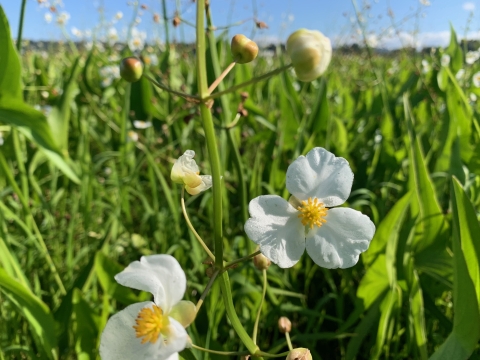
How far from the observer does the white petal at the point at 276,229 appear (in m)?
0.51

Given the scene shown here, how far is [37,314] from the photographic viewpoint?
84 cm

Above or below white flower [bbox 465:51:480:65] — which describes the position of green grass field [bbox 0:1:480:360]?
below

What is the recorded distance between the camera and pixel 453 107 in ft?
4.49

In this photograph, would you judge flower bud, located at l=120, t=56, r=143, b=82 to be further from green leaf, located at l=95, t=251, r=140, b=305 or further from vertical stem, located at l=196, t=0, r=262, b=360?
green leaf, located at l=95, t=251, r=140, b=305

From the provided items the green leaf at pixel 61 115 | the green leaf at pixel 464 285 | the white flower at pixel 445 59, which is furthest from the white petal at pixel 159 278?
the white flower at pixel 445 59

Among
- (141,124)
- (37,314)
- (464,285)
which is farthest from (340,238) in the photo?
(141,124)

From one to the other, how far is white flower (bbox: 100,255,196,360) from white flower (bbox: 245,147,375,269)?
0.11m

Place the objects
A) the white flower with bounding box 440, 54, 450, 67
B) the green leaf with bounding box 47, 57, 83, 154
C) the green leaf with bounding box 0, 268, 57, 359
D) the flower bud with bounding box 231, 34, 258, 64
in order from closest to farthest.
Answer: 1. the flower bud with bounding box 231, 34, 258, 64
2. the green leaf with bounding box 0, 268, 57, 359
3. the green leaf with bounding box 47, 57, 83, 154
4. the white flower with bounding box 440, 54, 450, 67

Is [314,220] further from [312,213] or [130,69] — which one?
[130,69]

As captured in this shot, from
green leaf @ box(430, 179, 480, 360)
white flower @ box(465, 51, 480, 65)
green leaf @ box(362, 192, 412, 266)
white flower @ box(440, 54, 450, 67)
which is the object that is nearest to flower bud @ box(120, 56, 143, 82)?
green leaf @ box(430, 179, 480, 360)

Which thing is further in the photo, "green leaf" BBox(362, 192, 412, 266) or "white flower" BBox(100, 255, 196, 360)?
"green leaf" BBox(362, 192, 412, 266)

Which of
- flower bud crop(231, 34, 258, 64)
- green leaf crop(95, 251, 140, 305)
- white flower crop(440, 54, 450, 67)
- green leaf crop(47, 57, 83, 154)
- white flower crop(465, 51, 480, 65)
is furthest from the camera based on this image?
white flower crop(465, 51, 480, 65)

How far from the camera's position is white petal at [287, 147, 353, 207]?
56 centimetres

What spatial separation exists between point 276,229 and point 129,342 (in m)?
0.21
